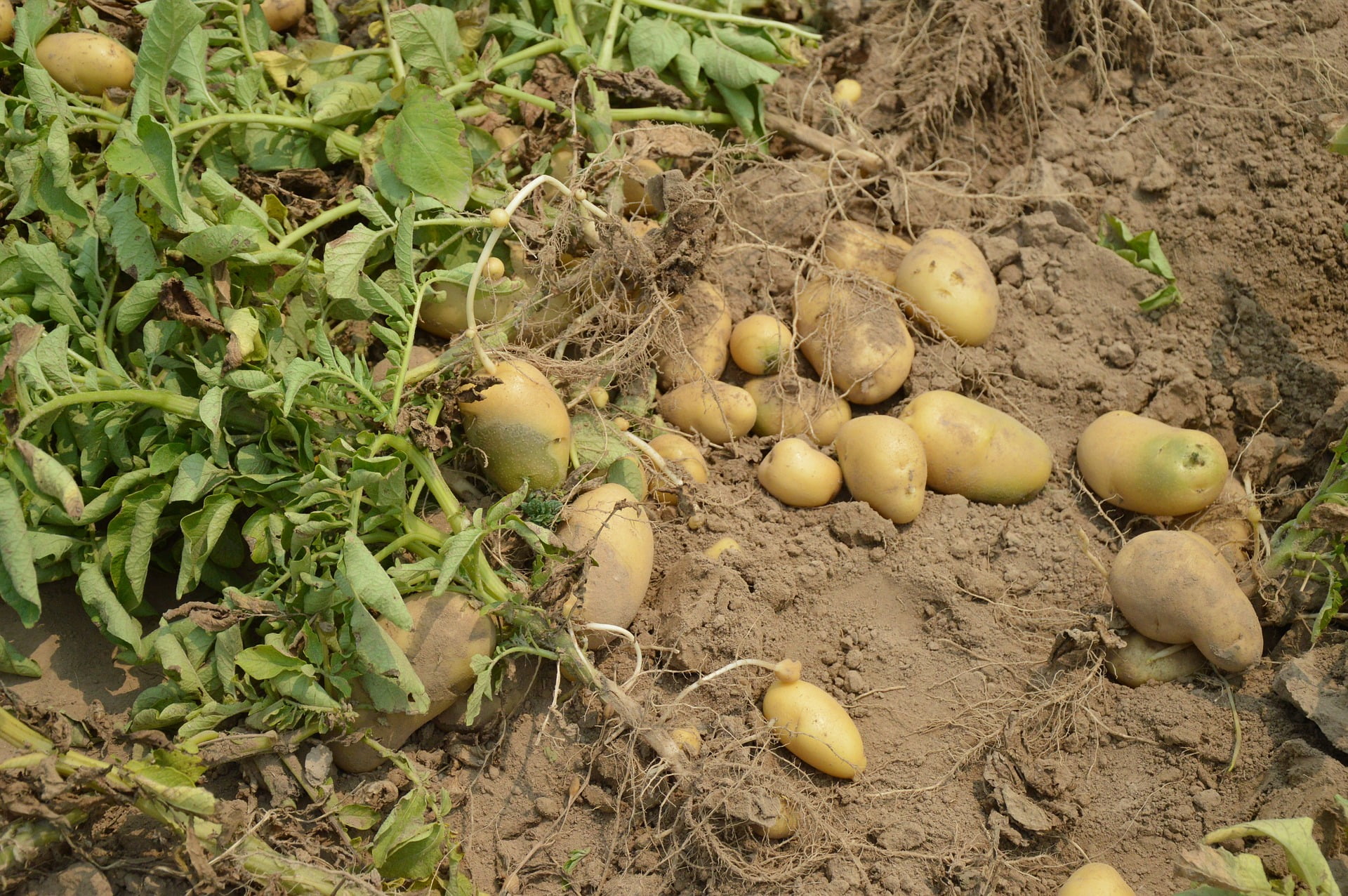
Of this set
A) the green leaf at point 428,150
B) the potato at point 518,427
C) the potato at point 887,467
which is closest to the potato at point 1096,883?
the potato at point 887,467

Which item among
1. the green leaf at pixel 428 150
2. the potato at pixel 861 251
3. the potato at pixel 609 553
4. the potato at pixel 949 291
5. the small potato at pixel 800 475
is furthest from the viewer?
the potato at pixel 861 251

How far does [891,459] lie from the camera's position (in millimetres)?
2381

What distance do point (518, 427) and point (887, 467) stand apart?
0.90m

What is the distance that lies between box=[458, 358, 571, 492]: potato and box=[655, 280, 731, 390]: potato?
0.43 m

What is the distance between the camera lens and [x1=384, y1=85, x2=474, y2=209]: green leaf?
2334 millimetres

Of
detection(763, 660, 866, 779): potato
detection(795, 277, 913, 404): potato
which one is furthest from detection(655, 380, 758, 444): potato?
detection(763, 660, 866, 779): potato

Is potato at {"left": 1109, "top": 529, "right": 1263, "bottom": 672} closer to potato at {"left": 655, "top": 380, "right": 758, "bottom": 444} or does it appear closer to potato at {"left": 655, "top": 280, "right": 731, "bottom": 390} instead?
potato at {"left": 655, "top": 380, "right": 758, "bottom": 444}

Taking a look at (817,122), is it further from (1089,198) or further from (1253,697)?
(1253,697)

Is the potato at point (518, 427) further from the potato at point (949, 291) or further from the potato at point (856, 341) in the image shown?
the potato at point (949, 291)

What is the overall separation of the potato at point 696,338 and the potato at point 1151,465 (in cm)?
100

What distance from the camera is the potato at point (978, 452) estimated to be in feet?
8.14

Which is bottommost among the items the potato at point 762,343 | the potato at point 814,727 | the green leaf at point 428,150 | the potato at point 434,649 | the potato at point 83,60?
the potato at point 814,727

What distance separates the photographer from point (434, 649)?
6.62 ft

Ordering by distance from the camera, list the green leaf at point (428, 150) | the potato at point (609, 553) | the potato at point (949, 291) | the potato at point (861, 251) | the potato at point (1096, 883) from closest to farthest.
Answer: the potato at point (1096, 883) → the potato at point (609, 553) → the green leaf at point (428, 150) → the potato at point (949, 291) → the potato at point (861, 251)
